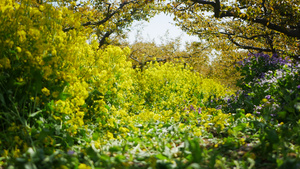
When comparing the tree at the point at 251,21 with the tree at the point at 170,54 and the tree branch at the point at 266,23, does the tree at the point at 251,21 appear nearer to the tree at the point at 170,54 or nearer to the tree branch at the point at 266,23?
the tree branch at the point at 266,23

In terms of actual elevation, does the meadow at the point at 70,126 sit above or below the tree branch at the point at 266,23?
below

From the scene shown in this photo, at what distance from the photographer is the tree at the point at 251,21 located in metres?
4.92

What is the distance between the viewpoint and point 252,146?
2.05 meters

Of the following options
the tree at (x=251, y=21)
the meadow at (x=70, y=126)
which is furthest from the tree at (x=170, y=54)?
the meadow at (x=70, y=126)

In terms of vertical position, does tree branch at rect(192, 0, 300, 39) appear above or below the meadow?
above

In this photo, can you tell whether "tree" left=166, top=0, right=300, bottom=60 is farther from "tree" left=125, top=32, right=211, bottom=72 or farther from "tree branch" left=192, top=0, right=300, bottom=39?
"tree" left=125, top=32, right=211, bottom=72

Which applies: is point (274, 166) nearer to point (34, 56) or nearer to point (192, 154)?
point (192, 154)

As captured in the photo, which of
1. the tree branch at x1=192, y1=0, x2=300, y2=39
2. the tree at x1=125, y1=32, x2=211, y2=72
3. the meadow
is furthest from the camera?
the tree at x1=125, y1=32, x2=211, y2=72

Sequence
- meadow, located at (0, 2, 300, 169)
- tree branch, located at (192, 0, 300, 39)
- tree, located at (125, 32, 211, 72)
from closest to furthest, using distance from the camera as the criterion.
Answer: meadow, located at (0, 2, 300, 169), tree branch, located at (192, 0, 300, 39), tree, located at (125, 32, 211, 72)

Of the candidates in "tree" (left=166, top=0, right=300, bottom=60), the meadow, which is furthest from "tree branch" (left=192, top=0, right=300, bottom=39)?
the meadow

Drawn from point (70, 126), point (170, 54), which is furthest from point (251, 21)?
point (170, 54)

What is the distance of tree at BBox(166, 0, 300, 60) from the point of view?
4.92m

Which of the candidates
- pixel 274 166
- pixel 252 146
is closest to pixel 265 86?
pixel 252 146

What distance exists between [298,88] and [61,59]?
2765 millimetres
